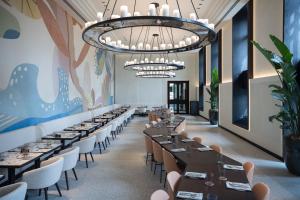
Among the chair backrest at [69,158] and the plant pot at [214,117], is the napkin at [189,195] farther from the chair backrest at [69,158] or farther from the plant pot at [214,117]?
the plant pot at [214,117]

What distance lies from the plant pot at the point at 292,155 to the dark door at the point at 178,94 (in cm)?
1424

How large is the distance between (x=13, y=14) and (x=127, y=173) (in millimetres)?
4316

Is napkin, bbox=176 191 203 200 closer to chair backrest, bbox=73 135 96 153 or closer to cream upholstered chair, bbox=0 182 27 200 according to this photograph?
cream upholstered chair, bbox=0 182 27 200

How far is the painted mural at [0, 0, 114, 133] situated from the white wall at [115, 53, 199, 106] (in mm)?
8570

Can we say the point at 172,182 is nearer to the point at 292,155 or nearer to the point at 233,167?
the point at 233,167

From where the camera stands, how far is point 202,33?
494 centimetres

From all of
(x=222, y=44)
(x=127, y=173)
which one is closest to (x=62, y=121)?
(x=127, y=173)

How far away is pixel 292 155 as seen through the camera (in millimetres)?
5156

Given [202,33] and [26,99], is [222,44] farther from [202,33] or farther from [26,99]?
[26,99]

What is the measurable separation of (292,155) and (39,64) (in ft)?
21.3

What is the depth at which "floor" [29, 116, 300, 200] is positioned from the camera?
14.2 ft

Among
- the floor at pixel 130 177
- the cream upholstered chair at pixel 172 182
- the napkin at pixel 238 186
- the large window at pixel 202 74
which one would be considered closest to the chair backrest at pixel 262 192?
the napkin at pixel 238 186

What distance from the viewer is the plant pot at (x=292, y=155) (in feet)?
16.7

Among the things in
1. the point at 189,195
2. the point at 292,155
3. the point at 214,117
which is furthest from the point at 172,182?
the point at 214,117
